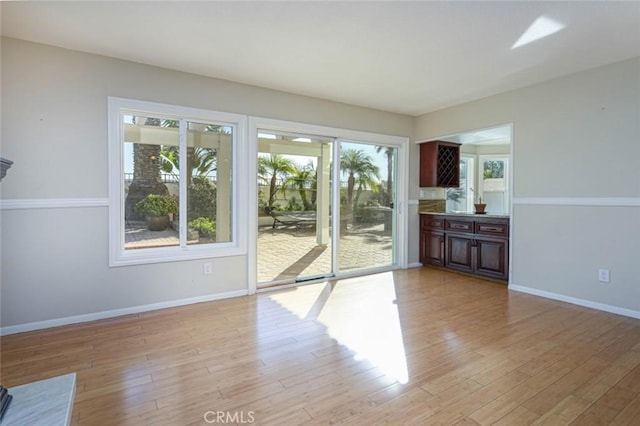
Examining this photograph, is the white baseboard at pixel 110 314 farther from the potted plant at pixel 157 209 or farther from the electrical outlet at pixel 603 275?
the electrical outlet at pixel 603 275

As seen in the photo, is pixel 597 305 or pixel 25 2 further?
pixel 597 305

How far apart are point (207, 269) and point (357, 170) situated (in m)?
2.55

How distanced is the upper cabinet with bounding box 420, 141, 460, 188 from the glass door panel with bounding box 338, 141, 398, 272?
519 mm

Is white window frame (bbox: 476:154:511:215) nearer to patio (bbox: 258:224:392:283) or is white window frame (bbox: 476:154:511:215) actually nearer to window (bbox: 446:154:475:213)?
window (bbox: 446:154:475:213)

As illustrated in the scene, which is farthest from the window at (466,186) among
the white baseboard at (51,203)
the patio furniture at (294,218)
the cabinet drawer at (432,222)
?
the white baseboard at (51,203)

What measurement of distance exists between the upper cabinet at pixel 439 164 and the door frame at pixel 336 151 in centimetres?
34

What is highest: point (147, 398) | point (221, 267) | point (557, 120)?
point (557, 120)

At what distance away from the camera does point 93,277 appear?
309 cm

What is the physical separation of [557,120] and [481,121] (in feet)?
3.06

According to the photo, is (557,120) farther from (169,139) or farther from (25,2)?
(25,2)

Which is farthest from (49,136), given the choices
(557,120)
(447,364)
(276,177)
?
(557,120)

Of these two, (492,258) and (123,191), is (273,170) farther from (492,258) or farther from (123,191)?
(492,258)

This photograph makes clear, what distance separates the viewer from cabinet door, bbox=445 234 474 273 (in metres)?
4.71

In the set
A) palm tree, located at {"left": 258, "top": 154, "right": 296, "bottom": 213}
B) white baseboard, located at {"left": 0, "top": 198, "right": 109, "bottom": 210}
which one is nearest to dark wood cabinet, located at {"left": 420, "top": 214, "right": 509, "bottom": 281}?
palm tree, located at {"left": 258, "top": 154, "right": 296, "bottom": 213}
